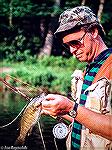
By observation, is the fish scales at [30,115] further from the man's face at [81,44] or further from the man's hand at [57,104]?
the man's face at [81,44]

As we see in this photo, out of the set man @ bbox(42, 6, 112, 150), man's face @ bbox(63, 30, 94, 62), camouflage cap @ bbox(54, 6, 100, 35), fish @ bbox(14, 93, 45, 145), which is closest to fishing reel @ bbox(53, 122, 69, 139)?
man @ bbox(42, 6, 112, 150)

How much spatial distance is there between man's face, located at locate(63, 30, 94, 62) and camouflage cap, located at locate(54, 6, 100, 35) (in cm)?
8

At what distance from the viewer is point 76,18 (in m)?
2.52

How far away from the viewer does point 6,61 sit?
70.0ft

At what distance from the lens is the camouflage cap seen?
2514mm

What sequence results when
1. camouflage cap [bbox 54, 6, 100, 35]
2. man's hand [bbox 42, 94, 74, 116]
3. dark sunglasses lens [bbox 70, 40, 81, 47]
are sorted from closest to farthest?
man's hand [bbox 42, 94, 74, 116]
camouflage cap [bbox 54, 6, 100, 35]
dark sunglasses lens [bbox 70, 40, 81, 47]

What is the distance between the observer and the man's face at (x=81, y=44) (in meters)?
2.59

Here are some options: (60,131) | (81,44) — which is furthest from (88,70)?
(60,131)

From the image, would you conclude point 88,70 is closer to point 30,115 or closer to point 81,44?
point 81,44

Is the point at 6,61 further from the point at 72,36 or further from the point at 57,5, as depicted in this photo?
the point at 72,36

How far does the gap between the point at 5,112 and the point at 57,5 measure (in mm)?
12783

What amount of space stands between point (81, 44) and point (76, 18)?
22cm

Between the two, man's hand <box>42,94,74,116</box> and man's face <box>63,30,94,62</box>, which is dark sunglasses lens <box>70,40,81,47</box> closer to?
man's face <box>63,30,94,62</box>

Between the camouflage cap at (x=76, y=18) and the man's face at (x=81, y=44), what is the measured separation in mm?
84
